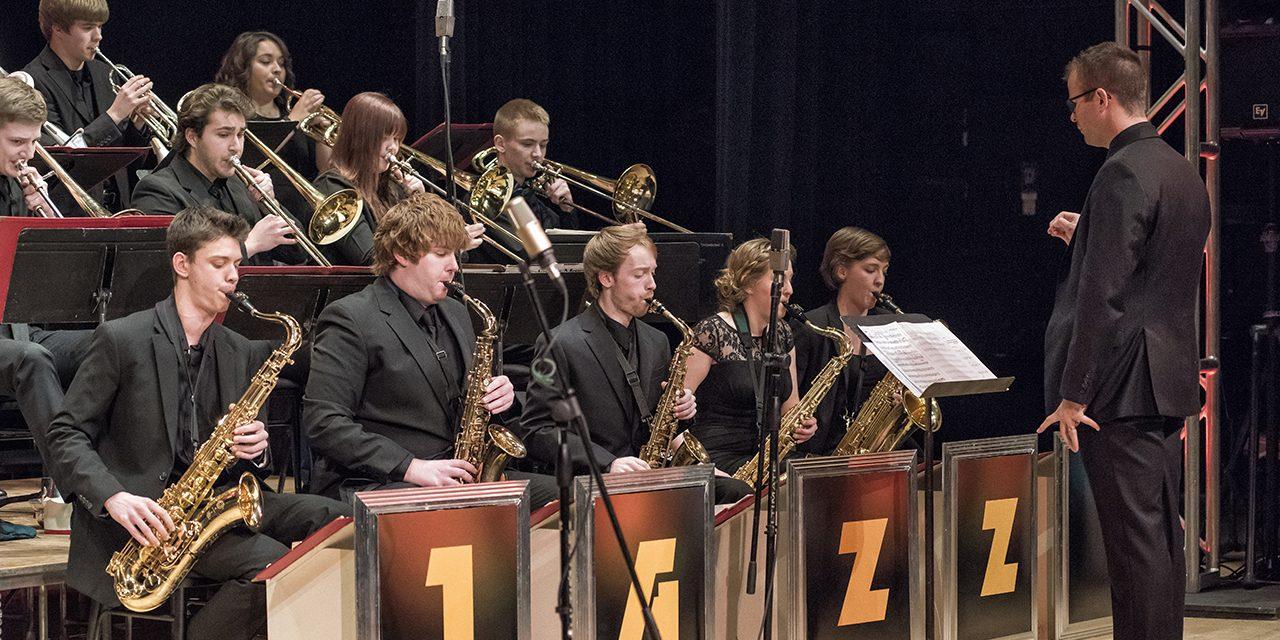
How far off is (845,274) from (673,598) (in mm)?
2175

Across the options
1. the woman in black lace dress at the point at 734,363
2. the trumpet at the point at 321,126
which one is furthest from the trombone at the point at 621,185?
the woman in black lace dress at the point at 734,363

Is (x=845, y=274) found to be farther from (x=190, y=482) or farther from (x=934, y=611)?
(x=190, y=482)

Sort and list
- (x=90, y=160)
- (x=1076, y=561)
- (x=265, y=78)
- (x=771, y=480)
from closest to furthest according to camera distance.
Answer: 1. (x=771, y=480)
2. (x=1076, y=561)
3. (x=90, y=160)
4. (x=265, y=78)

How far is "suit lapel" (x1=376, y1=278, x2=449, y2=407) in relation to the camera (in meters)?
4.38

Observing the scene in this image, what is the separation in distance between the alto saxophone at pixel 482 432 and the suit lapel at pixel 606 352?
1.18ft

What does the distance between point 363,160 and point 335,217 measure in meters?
0.26

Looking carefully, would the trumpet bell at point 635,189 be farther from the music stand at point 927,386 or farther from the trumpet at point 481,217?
the music stand at point 927,386

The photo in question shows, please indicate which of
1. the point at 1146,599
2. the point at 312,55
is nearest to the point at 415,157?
the point at 312,55

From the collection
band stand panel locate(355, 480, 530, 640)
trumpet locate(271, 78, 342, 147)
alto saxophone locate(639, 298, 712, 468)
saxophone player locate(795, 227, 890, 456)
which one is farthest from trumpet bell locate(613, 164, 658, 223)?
band stand panel locate(355, 480, 530, 640)

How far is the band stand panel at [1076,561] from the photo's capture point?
497cm

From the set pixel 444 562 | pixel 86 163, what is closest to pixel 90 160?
pixel 86 163

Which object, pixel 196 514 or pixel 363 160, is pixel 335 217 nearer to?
pixel 363 160

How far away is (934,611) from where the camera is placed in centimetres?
465

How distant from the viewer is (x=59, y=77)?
19.5 ft
